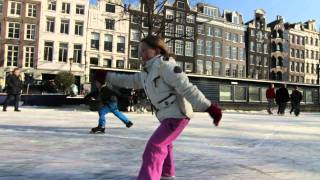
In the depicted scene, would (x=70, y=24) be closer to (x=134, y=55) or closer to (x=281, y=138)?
(x=134, y=55)

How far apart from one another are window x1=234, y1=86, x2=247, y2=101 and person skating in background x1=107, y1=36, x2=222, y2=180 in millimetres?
23812

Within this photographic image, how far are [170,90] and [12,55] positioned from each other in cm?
4231

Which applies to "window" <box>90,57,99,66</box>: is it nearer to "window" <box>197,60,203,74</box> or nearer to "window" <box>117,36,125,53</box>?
"window" <box>117,36,125,53</box>

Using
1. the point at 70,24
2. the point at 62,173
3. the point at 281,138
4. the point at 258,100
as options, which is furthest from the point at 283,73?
the point at 62,173

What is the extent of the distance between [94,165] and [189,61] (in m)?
50.3

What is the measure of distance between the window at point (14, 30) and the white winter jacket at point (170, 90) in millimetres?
42712

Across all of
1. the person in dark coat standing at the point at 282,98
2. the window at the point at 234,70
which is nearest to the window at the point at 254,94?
the person in dark coat standing at the point at 282,98

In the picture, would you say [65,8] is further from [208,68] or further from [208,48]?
[208,68]

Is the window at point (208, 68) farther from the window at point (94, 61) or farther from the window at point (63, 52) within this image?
the window at point (63, 52)

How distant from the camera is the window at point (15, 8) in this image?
43.2 metres

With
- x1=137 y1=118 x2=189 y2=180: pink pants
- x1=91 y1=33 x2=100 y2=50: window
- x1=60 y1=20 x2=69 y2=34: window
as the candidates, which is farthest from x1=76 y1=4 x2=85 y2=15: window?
x1=137 y1=118 x2=189 y2=180: pink pants

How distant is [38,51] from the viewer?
1706 inches

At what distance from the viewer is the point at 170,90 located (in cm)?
321

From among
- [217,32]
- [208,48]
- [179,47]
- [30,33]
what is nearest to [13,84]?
[30,33]
